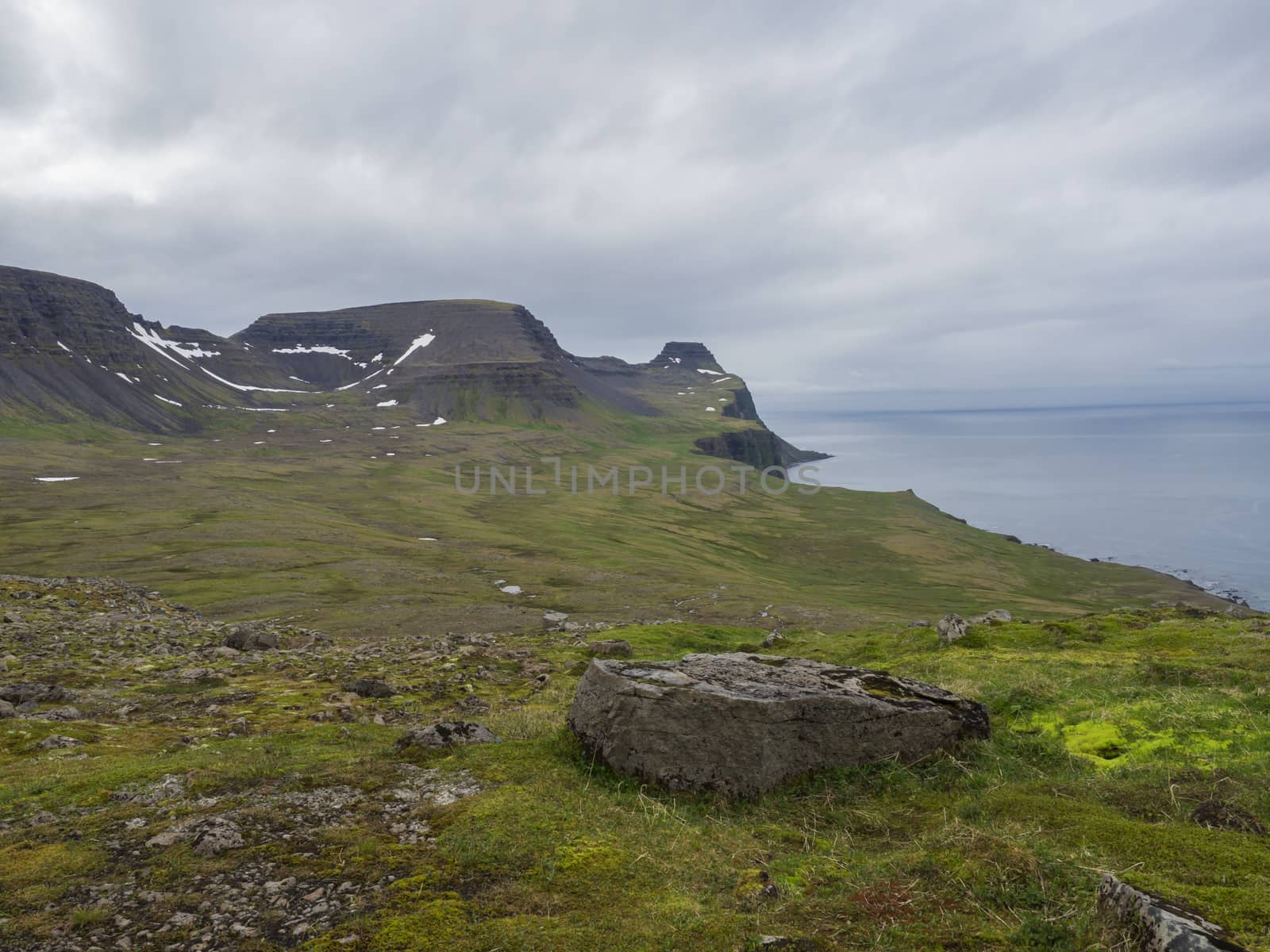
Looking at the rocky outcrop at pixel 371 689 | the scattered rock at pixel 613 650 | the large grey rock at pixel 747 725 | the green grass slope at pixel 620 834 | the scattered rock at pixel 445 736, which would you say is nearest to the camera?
the green grass slope at pixel 620 834

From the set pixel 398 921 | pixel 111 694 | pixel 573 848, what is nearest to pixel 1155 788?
pixel 573 848

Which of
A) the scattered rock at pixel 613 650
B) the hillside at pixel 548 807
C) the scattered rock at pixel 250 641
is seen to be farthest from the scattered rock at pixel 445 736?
the scattered rock at pixel 250 641

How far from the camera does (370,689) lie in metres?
23.4

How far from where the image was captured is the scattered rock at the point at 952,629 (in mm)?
28641

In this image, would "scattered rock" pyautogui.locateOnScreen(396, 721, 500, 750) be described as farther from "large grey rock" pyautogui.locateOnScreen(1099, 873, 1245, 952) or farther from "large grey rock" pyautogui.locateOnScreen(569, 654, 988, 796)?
"large grey rock" pyautogui.locateOnScreen(1099, 873, 1245, 952)

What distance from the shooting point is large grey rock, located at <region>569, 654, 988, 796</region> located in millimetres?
13469

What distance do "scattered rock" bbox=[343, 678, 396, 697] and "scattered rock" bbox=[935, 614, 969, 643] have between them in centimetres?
2266

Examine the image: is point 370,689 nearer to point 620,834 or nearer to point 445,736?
point 445,736

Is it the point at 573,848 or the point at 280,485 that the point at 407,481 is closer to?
the point at 280,485

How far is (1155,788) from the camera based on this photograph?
11.1 m

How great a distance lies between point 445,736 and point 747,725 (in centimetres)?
713

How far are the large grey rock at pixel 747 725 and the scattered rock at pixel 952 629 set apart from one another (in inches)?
574

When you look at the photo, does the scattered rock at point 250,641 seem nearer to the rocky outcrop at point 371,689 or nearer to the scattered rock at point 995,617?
the rocky outcrop at point 371,689

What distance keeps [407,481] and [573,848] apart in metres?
182
